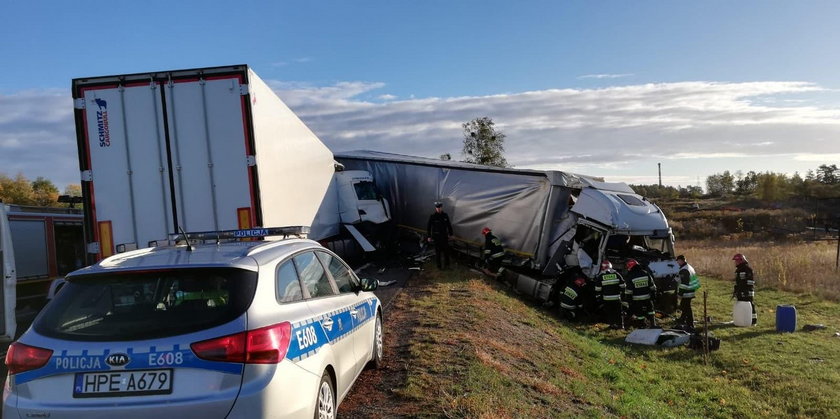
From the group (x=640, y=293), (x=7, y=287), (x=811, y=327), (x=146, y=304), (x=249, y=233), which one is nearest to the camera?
(x=146, y=304)

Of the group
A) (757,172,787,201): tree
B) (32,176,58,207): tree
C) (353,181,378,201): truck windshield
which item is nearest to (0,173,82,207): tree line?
(32,176,58,207): tree

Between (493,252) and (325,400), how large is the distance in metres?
10.7

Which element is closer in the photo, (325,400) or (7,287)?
(325,400)

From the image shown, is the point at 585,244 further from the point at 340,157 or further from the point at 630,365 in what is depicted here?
the point at 340,157

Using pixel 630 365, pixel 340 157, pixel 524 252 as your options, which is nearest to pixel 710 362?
pixel 630 365

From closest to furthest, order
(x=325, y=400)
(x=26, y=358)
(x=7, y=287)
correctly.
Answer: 1. (x=26, y=358)
2. (x=325, y=400)
3. (x=7, y=287)

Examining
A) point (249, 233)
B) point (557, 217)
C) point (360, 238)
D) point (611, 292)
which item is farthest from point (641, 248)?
point (249, 233)

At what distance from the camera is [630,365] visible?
371 inches

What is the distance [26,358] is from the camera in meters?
3.31

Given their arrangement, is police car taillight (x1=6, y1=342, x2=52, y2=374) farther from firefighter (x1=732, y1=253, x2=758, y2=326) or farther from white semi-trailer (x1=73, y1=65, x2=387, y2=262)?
firefighter (x1=732, y1=253, x2=758, y2=326)

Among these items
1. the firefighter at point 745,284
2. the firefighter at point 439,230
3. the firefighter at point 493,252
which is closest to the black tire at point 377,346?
the firefighter at point 493,252

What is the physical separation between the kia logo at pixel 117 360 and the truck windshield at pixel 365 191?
14.9 metres

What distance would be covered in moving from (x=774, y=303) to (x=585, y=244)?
7.33m

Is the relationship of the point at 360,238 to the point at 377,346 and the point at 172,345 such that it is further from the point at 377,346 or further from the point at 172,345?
the point at 172,345
